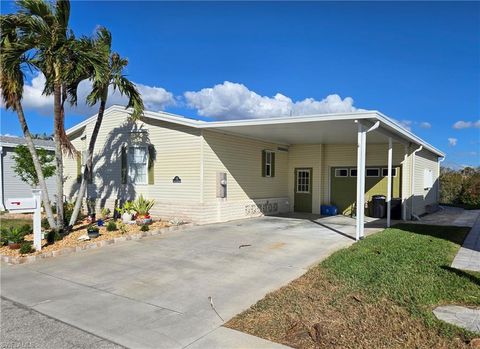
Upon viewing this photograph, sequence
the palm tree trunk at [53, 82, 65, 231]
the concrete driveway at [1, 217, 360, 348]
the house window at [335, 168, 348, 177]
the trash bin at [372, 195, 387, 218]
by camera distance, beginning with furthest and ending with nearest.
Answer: the house window at [335, 168, 348, 177] → the trash bin at [372, 195, 387, 218] → the palm tree trunk at [53, 82, 65, 231] → the concrete driveway at [1, 217, 360, 348]

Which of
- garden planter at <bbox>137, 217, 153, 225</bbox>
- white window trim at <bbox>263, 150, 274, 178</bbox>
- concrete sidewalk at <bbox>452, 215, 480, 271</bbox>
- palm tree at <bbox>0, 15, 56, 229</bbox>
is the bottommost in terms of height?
concrete sidewalk at <bbox>452, 215, 480, 271</bbox>

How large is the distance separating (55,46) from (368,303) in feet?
27.5

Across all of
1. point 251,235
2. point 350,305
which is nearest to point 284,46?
point 251,235

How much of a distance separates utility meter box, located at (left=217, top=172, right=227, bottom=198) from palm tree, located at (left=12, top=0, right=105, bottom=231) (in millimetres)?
5118

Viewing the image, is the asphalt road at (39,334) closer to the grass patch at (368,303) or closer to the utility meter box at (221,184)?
the grass patch at (368,303)

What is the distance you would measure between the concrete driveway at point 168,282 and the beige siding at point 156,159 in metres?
2.68

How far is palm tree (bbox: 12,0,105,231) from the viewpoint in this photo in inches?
329

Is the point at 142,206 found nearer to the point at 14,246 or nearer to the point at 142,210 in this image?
the point at 142,210

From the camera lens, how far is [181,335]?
13.3 feet

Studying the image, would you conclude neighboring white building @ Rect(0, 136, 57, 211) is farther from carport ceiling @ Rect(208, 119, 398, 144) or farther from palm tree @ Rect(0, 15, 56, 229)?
carport ceiling @ Rect(208, 119, 398, 144)

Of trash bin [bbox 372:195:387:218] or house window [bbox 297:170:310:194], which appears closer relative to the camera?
trash bin [bbox 372:195:387:218]

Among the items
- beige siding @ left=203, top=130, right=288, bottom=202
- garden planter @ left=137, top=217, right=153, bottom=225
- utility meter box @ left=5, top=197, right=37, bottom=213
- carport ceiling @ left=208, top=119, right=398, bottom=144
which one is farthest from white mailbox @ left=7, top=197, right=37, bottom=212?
carport ceiling @ left=208, top=119, right=398, bottom=144

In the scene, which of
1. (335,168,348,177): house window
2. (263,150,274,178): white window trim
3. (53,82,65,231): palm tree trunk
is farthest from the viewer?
(335,168,348,177): house window

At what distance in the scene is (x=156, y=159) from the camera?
511 inches
